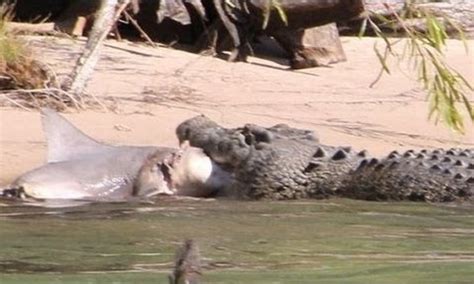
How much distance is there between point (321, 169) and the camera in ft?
27.4

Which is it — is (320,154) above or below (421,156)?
below

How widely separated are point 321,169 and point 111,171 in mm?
1197

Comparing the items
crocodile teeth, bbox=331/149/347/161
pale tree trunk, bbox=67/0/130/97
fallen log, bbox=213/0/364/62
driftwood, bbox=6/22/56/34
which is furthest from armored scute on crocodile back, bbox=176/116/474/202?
driftwood, bbox=6/22/56/34

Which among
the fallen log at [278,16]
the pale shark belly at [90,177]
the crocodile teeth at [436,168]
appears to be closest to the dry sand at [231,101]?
the fallen log at [278,16]

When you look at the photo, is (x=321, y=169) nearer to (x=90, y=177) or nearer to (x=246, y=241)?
(x=90, y=177)

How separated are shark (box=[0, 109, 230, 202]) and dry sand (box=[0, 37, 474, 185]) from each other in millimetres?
336

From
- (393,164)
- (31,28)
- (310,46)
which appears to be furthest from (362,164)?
(31,28)

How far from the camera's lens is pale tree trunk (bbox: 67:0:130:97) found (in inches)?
396

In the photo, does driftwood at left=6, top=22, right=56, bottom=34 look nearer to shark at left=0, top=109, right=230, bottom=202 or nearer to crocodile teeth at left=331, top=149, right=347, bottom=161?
shark at left=0, top=109, right=230, bottom=202

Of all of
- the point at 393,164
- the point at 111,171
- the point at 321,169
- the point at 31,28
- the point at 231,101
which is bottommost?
the point at 31,28

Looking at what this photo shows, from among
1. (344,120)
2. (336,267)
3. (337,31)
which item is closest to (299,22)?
(337,31)

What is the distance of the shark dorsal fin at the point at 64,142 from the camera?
27.7ft

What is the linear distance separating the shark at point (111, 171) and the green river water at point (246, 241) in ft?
0.86

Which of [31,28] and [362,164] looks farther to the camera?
[31,28]
